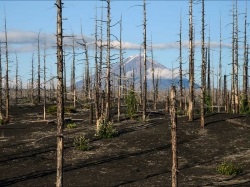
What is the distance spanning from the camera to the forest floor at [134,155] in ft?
Result: 67.8

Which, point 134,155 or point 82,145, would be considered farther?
point 82,145

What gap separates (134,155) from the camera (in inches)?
1051

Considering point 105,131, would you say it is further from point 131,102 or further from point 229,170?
point 229,170

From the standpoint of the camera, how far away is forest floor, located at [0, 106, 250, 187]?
20.7 meters

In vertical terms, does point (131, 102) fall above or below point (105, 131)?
above

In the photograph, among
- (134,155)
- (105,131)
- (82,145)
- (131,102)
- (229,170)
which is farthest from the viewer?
(131,102)

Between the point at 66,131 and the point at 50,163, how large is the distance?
431 inches

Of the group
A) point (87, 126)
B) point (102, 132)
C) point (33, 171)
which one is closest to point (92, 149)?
point (102, 132)

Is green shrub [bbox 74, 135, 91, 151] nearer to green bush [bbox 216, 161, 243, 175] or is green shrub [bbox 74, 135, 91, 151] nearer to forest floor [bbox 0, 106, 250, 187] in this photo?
forest floor [bbox 0, 106, 250, 187]

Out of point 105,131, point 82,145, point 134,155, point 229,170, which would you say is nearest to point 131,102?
point 105,131

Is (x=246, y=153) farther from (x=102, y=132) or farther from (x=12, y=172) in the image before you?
(x=12, y=172)

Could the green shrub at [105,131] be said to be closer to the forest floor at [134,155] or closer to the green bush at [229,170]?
the forest floor at [134,155]

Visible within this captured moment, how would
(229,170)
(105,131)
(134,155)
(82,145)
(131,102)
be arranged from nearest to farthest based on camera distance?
(229,170)
(134,155)
(82,145)
(105,131)
(131,102)

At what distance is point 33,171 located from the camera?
23.0m
